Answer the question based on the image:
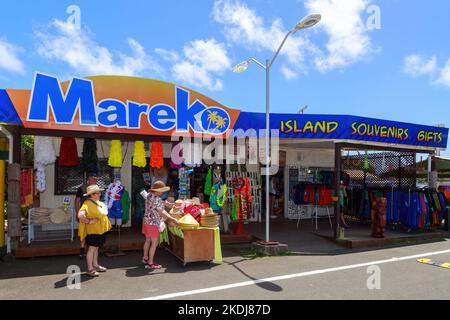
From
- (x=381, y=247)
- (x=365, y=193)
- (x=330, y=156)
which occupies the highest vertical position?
(x=330, y=156)

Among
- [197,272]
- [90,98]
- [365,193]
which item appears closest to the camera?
[197,272]

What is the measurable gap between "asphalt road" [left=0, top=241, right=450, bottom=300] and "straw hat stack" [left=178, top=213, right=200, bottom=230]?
0.86 metres

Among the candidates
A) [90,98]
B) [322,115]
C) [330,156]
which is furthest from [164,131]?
[330,156]

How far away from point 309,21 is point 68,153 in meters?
7.63

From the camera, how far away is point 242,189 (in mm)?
10406

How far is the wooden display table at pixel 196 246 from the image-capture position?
24.2 feet

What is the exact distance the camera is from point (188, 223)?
738 cm

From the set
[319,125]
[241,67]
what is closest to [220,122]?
[241,67]

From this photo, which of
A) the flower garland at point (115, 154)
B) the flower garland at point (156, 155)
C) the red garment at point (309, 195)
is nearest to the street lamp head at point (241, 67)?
the flower garland at point (156, 155)

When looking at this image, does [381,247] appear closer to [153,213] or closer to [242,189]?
[242,189]

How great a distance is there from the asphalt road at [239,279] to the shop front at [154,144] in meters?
0.89

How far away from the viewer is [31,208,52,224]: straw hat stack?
28.7 feet

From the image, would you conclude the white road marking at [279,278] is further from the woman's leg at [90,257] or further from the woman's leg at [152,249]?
the woman's leg at [90,257]
